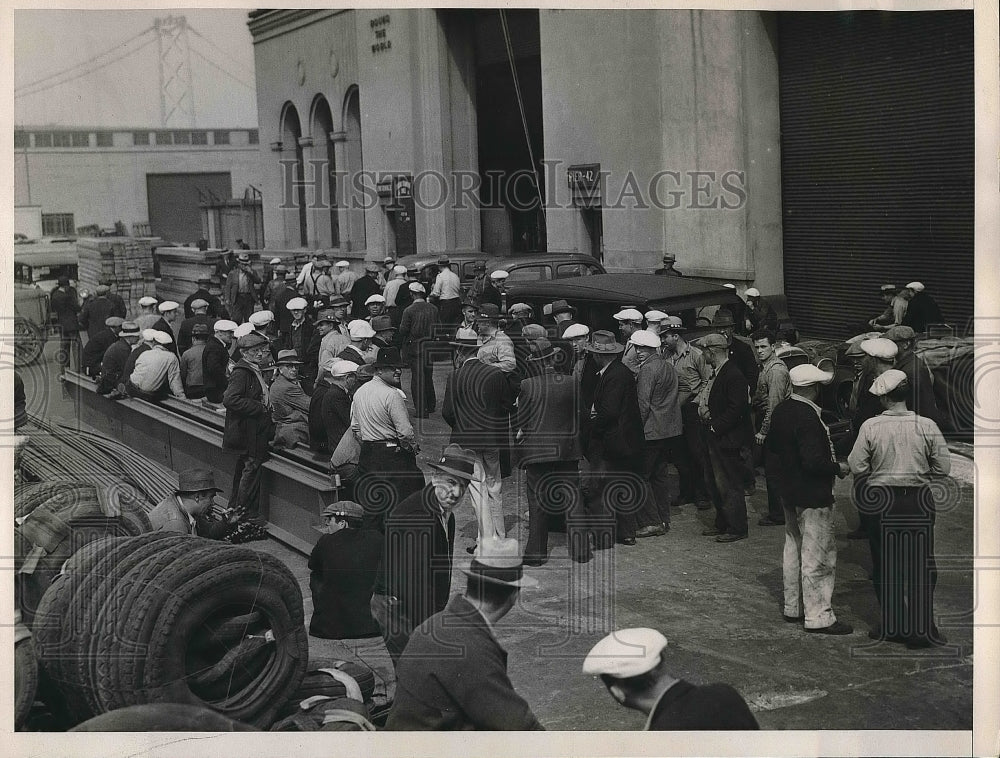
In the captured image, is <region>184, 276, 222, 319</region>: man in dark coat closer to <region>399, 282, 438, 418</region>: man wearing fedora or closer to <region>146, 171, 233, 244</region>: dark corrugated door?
<region>399, 282, 438, 418</region>: man wearing fedora

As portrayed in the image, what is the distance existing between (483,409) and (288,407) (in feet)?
6.36

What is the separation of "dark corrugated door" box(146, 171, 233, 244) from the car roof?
357 inches

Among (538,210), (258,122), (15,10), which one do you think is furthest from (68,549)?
(258,122)

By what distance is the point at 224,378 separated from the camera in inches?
432

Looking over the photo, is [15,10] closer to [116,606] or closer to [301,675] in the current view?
[116,606]

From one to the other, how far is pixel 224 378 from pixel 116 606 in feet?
16.6

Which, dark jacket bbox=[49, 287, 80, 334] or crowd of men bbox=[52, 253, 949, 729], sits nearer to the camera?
crowd of men bbox=[52, 253, 949, 729]

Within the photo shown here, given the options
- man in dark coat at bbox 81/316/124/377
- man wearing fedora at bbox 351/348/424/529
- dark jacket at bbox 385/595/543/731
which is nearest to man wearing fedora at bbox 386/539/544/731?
dark jacket at bbox 385/595/543/731

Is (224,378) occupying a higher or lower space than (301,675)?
higher

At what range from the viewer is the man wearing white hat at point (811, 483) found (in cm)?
706

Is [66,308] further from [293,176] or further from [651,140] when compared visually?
[293,176]

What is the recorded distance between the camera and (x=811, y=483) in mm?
7094

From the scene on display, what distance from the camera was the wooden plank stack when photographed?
16.5 metres

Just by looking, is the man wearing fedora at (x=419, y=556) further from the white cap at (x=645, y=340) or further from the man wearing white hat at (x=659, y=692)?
the white cap at (x=645, y=340)
